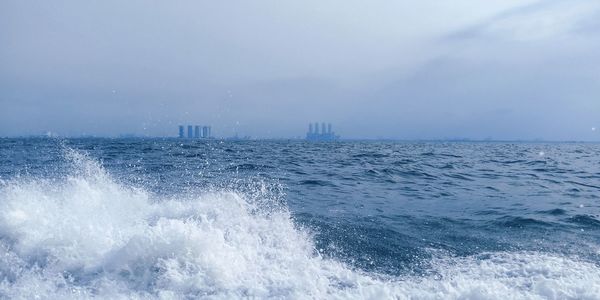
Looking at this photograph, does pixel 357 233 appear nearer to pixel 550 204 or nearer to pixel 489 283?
pixel 489 283

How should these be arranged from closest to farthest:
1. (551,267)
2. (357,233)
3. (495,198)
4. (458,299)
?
(458,299) → (551,267) → (357,233) → (495,198)

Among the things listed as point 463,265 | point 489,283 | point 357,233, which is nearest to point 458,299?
point 489,283

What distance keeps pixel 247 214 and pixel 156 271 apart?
3.18 metres

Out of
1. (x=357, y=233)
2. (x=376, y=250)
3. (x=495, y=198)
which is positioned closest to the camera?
(x=376, y=250)

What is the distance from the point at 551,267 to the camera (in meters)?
5.48

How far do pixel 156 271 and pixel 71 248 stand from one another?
5.27 ft

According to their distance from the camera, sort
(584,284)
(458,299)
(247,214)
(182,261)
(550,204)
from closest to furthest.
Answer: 1. (458,299)
2. (584,284)
3. (182,261)
4. (247,214)
5. (550,204)

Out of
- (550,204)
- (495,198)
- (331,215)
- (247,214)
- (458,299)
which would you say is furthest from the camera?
(495,198)

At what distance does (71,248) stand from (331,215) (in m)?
5.57

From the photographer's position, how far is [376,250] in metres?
6.51

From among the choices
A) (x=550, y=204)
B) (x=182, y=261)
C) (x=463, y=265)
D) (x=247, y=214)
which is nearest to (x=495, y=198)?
(x=550, y=204)

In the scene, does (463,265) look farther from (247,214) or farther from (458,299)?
(247,214)

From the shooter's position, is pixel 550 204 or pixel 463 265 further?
pixel 550 204

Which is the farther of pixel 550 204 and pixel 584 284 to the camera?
pixel 550 204
